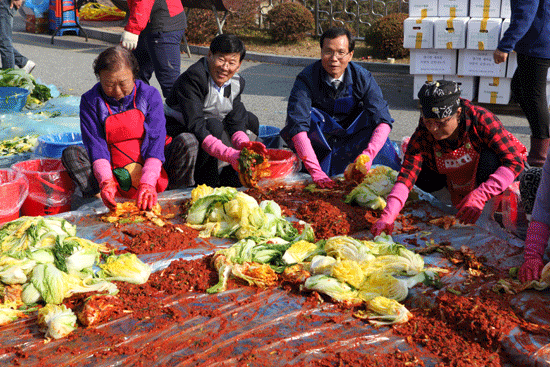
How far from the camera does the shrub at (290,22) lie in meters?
13.0

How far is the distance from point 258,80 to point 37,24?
27.3 ft

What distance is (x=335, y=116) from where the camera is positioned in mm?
4527

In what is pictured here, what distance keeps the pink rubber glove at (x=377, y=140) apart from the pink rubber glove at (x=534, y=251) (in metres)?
1.59

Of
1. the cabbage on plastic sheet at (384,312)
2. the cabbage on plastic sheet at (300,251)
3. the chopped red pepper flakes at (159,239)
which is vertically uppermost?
the cabbage on plastic sheet at (300,251)

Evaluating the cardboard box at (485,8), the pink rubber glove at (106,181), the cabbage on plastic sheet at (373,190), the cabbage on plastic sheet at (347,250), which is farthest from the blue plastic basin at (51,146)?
the cardboard box at (485,8)

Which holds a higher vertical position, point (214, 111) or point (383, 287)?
point (214, 111)

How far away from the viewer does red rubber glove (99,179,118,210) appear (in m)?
3.54

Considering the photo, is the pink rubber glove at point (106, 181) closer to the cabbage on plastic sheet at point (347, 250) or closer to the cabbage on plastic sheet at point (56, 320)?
the cabbage on plastic sheet at point (56, 320)

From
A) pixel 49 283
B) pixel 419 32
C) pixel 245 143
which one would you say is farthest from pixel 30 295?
pixel 419 32

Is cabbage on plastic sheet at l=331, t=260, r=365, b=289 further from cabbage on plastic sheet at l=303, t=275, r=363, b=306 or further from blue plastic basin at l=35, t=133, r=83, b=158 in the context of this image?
blue plastic basin at l=35, t=133, r=83, b=158

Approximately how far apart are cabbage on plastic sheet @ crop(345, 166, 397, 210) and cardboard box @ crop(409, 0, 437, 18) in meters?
4.18

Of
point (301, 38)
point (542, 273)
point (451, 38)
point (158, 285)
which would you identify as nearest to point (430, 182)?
point (542, 273)

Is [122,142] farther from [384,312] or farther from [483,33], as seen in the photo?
[483,33]

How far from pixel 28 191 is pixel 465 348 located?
2992 mm
